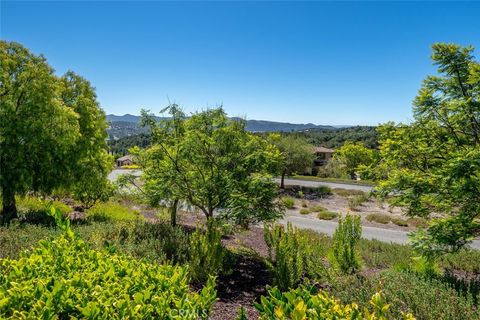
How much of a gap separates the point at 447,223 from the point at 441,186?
33.2 inches

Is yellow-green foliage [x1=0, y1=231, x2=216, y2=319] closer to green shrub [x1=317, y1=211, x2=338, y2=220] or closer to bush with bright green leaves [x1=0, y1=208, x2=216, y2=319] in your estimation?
bush with bright green leaves [x1=0, y1=208, x2=216, y2=319]

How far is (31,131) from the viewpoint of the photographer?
32.4 feet

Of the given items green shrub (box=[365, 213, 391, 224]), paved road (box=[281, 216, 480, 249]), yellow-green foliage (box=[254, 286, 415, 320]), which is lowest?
paved road (box=[281, 216, 480, 249])

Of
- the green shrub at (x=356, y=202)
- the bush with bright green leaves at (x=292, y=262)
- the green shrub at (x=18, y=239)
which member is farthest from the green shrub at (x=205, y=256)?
the green shrub at (x=356, y=202)

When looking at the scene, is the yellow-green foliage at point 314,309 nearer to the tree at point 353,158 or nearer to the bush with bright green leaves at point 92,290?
the bush with bright green leaves at point 92,290

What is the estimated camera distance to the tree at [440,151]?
6875mm

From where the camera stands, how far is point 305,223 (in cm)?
1959

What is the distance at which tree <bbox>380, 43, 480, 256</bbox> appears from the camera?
6.88 metres

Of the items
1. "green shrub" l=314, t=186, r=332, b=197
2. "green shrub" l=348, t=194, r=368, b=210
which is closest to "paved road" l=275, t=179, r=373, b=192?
"green shrub" l=314, t=186, r=332, b=197

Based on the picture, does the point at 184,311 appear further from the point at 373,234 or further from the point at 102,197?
the point at 373,234

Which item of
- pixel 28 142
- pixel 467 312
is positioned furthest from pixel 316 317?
pixel 28 142

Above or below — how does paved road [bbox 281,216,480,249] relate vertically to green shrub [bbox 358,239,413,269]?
below

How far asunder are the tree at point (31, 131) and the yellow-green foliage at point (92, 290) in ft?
27.9

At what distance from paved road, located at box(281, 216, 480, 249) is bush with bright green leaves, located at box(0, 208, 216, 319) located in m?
14.6
